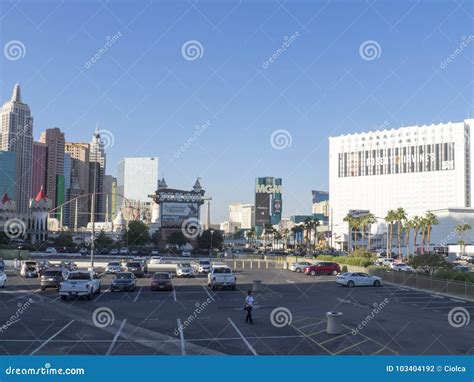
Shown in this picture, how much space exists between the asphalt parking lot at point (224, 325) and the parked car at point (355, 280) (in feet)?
24.0

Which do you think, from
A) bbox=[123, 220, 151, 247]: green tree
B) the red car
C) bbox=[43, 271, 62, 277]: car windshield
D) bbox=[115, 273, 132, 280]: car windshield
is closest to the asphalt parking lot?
bbox=[115, 273, 132, 280]: car windshield

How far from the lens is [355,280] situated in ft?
134

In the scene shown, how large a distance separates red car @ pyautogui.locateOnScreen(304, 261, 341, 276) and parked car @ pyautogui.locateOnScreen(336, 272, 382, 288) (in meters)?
13.1

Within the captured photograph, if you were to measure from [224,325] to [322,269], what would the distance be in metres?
36.0

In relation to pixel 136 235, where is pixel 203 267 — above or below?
below

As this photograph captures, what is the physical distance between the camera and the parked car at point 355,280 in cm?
4064

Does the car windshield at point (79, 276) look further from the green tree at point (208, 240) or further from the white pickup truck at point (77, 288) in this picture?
the green tree at point (208, 240)

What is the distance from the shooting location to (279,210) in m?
173

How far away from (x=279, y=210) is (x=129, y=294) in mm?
141358

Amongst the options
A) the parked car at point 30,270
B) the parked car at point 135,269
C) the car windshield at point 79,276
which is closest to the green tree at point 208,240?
the parked car at point 135,269

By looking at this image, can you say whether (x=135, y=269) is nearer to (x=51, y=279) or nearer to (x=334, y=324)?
(x=51, y=279)

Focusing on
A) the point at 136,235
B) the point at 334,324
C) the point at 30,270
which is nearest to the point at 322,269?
the point at 30,270
